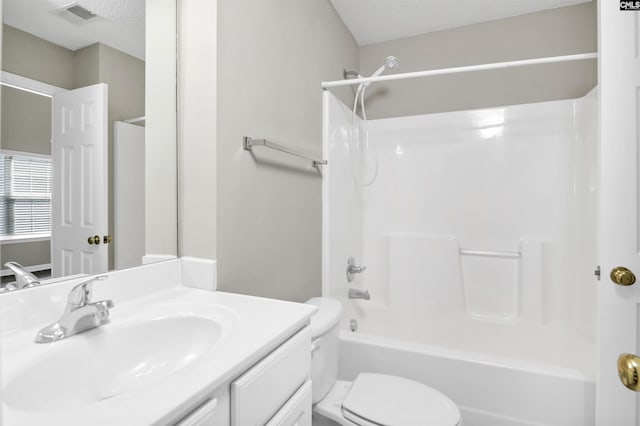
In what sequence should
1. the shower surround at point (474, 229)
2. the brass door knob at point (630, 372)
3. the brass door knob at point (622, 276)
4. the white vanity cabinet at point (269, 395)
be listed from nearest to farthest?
the brass door knob at point (630, 372), the white vanity cabinet at point (269, 395), the brass door knob at point (622, 276), the shower surround at point (474, 229)

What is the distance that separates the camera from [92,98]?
91cm

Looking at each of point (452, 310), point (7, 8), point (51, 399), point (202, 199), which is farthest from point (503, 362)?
point (7, 8)

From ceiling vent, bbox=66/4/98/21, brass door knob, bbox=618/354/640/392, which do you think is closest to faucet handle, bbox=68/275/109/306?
ceiling vent, bbox=66/4/98/21

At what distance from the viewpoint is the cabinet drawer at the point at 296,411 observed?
0.76 metres

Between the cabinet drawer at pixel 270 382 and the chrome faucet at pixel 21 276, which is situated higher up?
the chrome faucet at pixel 21 276

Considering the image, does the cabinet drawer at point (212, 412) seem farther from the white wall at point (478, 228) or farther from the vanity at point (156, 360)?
the white wall at point (478, 228)

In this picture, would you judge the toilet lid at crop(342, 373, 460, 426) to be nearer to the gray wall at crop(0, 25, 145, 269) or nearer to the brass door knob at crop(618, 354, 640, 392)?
the brass door knob at crop(618, 354, 640, 392)

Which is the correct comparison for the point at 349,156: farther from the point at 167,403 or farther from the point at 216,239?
the point at 167,403

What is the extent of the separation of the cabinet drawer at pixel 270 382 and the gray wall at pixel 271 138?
401 millimetres

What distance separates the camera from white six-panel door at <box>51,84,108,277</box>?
83 centimetres

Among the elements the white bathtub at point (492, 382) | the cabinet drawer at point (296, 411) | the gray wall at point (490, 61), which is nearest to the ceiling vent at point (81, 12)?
the cabinet drawer at point (296, 411)

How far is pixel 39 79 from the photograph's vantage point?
80 cm

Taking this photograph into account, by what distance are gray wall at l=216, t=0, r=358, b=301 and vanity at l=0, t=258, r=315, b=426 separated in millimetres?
250

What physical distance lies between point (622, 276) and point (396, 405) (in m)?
0.96
